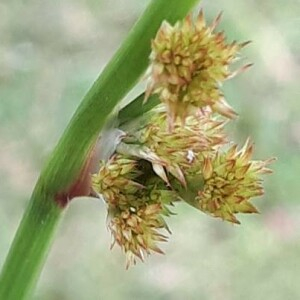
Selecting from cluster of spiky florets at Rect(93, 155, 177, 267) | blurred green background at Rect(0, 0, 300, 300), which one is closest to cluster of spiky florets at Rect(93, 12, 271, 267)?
cluster of spiky florets at Rect(93, 155, 177, 267)

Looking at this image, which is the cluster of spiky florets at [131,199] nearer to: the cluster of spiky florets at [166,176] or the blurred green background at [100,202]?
the cluster of spiky florets at [166,176]

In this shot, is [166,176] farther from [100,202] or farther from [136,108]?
[100,202]

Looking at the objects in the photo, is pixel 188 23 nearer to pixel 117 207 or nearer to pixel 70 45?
pixel 117 207

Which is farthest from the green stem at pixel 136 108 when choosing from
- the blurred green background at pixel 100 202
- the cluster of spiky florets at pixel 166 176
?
the blurred green background at pixel 100 202

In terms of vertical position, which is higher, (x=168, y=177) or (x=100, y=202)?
(x=100, y=202)

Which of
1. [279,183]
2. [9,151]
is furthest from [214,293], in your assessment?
[9,151]

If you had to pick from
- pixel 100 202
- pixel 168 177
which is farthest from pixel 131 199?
pixel 100 202

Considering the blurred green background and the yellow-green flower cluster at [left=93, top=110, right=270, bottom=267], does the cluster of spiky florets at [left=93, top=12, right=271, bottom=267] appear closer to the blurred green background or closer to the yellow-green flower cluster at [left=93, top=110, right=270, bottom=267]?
the yellow-green flower cluster at [left=93, top=110, right=270, bottom=267]
